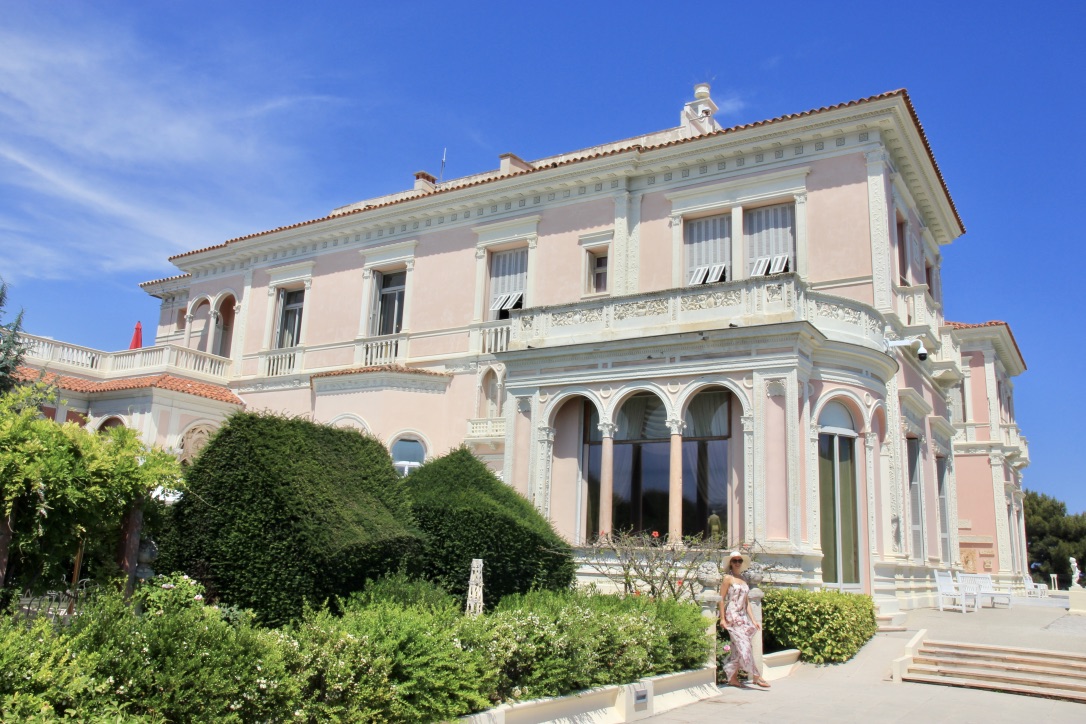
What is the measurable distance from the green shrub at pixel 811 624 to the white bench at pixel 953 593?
23.6 ft

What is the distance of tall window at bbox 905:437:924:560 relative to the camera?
20.8 meters

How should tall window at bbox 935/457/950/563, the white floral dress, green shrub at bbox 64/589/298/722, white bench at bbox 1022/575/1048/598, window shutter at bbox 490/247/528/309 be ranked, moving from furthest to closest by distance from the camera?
1. white bench at bbox 1022/575/1048/598
2. window shutter at bbox 490/247/528/309
3. tall window at bbox 935/457/950/563
4. the white floral dress
5. green shrub at bbox 64/589/298/722

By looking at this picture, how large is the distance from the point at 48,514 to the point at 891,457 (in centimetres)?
1645

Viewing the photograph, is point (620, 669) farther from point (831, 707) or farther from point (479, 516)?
point (479, 516)

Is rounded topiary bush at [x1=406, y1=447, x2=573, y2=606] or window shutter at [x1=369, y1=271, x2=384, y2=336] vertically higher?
window shutter at [x1=369, y1=271, x2=384, y2=336]

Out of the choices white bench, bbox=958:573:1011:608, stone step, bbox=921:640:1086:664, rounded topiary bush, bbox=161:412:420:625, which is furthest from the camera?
white bench, bbox=958:573:1011:608

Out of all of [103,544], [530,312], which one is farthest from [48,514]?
[530,312]

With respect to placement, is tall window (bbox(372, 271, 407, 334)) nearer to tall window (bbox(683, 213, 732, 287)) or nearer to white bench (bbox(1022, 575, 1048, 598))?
tall window (bbox(683, 213, 732, 287))

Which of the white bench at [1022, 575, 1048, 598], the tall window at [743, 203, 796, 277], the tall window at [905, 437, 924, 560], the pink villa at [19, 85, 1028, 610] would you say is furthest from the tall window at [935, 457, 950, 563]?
the white bench at [1022, 575, 1048, 598]

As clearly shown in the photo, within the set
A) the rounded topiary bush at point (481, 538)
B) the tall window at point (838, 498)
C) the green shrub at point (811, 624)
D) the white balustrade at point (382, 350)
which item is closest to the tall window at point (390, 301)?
the white balustrade at point (382, 350)

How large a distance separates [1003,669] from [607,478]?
7.68 m

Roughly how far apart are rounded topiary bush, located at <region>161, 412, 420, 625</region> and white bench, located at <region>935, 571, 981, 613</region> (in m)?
14.2

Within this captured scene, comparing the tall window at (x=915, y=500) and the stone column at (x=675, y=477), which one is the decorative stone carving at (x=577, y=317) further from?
the tall window at (x=915, y=500)

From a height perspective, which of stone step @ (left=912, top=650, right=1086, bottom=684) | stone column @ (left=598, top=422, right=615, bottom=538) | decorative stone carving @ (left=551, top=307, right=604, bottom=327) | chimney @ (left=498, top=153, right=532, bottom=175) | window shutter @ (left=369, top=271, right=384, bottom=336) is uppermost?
chimney @ (left=498, top=153, right=532, bottom=175)
